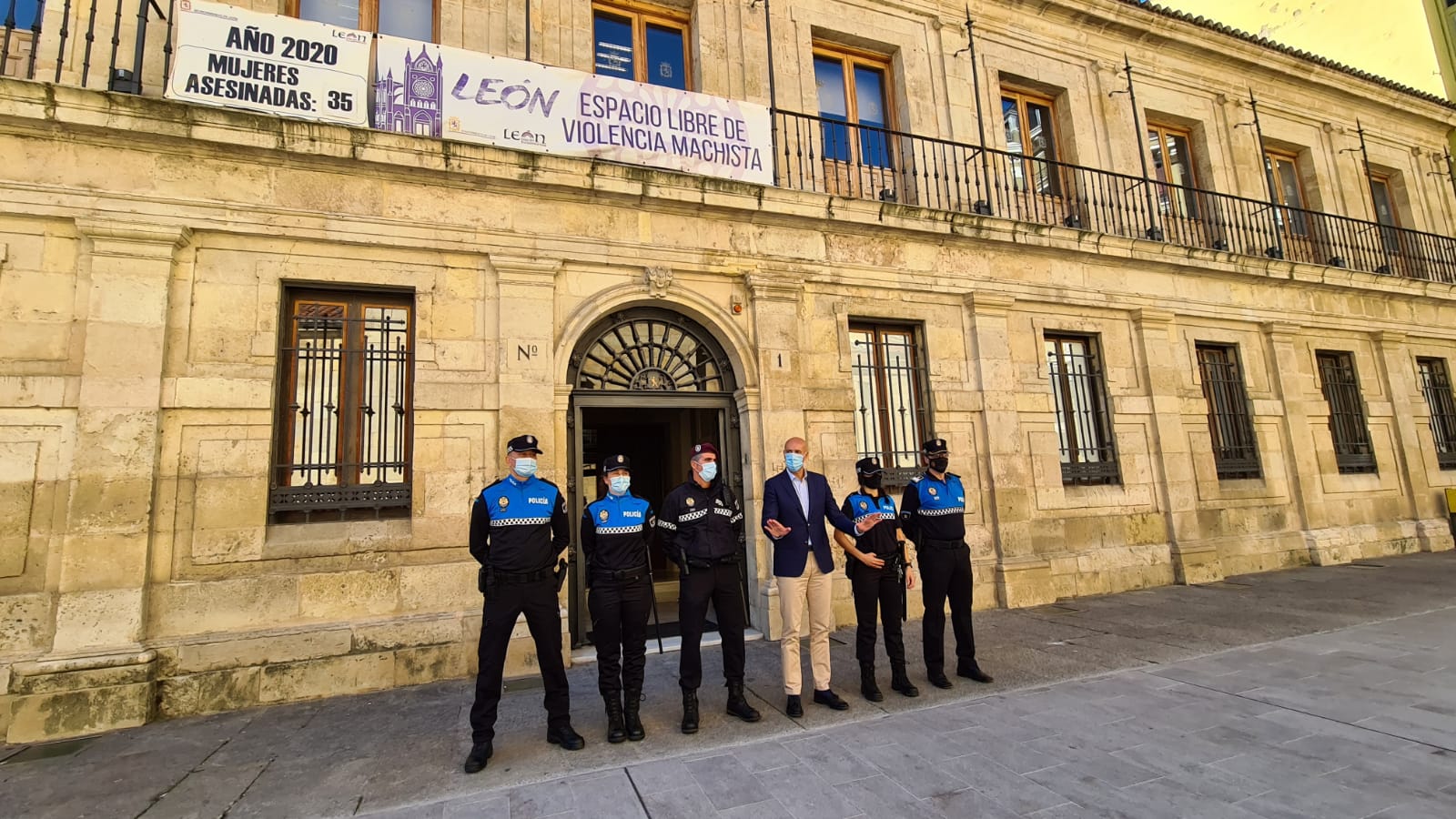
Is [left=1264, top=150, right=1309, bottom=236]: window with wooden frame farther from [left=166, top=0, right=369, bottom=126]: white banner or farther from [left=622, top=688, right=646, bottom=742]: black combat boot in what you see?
[left=166, top=0, right=369, bottom=126]: white banner

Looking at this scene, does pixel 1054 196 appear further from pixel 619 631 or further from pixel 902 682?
pixel 619 631

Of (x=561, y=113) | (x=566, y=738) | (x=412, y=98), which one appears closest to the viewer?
(x=566, y=738)

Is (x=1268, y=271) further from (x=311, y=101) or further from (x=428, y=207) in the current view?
(x=311, y=101)

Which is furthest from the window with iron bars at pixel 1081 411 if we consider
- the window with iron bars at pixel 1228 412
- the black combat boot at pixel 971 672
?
the black combat boot at pixel 971 672

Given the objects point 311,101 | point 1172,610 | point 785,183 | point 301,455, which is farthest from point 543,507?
point 1172,610

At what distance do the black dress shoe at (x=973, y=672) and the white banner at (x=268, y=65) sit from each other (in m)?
7.15

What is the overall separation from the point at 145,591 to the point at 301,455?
1.44 metres

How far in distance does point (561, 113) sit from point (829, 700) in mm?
6102

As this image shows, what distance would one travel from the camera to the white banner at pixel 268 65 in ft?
18.1

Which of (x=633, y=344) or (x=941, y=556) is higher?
(x=633, y=344)

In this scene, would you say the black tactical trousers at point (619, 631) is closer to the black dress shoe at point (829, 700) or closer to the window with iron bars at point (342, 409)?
the black dress shoe at point (829, 700)

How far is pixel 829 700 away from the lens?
4465 mm

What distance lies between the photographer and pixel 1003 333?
8352mm

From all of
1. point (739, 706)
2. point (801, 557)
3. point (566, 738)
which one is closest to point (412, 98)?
point (801, 557)
